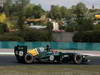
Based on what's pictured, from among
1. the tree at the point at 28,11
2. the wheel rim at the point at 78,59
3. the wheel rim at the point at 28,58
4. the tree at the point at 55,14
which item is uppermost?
the wheel rim at the point at 28,58

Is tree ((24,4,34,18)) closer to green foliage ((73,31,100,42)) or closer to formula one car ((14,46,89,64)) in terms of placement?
green foliage ((73,31,100,42))

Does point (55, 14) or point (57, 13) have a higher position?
point (57, 13)

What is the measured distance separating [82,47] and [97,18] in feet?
242

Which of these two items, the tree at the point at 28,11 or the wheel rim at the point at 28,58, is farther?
the tree at the point at 28,11

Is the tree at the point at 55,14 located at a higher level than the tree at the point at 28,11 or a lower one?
lower

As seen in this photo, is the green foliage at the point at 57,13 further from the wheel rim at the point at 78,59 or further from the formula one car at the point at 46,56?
the formula one car at the point at 46,56

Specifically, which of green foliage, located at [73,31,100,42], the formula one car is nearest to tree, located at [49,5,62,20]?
green foliage, located at [73,31,100,42]

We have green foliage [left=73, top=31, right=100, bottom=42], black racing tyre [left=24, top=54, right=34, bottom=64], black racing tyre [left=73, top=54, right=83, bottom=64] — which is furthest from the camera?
green foliage [left=73, top=31, right=100, bottom=42]

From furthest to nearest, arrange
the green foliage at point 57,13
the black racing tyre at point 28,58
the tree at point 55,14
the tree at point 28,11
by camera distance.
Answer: the green foliage at point 57,13
the tree at point 55,14
the tree at point 28,11
the black racing tyre at point 28,58

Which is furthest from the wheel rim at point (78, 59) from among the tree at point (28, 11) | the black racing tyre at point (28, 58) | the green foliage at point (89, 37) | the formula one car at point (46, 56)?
the tree at point (28, 11)

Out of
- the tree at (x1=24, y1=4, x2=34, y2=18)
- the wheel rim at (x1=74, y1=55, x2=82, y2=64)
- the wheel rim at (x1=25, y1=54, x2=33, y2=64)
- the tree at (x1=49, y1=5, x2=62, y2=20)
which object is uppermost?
the wheel rim at (x1=25, y1=54, x2=33, y2=64)

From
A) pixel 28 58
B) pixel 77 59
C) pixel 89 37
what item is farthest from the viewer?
pixel 89 37

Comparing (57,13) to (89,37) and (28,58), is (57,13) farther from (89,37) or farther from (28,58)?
(28,58)

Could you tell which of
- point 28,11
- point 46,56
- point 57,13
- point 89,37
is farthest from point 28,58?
point 57,13
